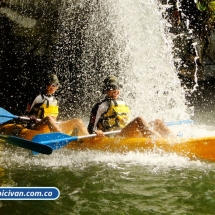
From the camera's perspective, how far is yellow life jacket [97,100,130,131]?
18.1 feet

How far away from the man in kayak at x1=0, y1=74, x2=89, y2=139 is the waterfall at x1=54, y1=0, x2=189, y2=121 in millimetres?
3392

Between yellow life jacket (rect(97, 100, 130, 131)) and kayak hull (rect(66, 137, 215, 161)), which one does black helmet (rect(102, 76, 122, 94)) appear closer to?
yellow life jacket (rect(97, 100, 130, 131))

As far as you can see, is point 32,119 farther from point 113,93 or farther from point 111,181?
point 111,181

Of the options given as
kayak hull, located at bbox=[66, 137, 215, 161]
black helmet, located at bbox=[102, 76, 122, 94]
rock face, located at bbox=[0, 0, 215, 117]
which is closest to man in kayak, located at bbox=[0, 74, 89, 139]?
kayak hull, located at bbox=[66, 137, 215, 161]

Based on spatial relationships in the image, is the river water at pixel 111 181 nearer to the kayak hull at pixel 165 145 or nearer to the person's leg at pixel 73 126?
the kayak hull at pixel 165 145

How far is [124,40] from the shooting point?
10.7 m

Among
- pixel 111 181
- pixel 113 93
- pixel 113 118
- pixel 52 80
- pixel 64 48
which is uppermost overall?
pixel 64 48

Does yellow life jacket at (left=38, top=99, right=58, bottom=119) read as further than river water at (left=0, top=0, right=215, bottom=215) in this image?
Yes

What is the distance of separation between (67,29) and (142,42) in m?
2.66

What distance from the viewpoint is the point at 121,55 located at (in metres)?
11.1

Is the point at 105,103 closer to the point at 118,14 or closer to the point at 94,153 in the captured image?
the point at 94,153

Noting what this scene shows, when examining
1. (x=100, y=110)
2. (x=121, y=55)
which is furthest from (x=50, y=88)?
(x=121, y=55)

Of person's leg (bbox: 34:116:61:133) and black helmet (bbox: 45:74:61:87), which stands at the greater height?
black helmet (bbox: 45:74:61:87)

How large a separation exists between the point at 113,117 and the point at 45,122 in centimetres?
135
